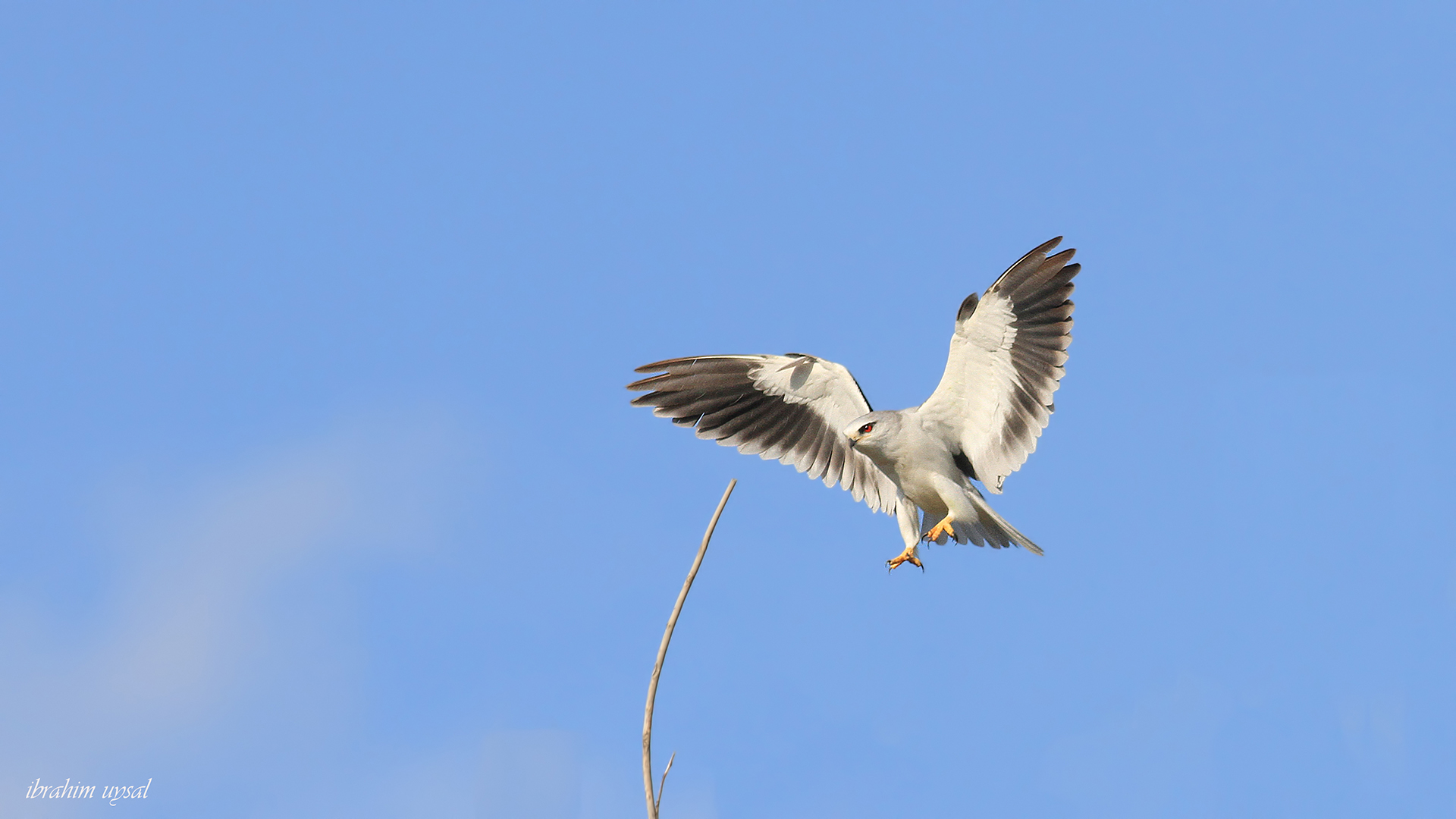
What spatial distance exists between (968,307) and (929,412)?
41.4 inches

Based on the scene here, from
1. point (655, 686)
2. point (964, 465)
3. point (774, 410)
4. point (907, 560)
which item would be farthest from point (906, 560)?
point (655, 686)

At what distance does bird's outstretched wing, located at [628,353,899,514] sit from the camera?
39.4 ft

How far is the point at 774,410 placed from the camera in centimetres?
1217

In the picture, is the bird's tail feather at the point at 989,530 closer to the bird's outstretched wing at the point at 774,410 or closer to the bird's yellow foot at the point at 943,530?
the bird's yellow foot at the point at 943,530

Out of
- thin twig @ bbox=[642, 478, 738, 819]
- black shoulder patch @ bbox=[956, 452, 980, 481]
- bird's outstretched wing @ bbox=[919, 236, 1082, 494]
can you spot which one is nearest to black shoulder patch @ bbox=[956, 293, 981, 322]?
bird's outstretched wing @ bbox=[919, 236, 1082, 494]

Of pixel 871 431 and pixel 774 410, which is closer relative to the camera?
pixel 871 431

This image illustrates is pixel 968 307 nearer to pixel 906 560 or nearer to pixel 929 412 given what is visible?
pixel 929 412

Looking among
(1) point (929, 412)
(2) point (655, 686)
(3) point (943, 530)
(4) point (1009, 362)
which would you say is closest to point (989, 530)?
(3) point (943, 530)

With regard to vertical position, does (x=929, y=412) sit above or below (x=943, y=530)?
above

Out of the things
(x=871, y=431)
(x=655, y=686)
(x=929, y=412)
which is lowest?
(x=655, y=686)

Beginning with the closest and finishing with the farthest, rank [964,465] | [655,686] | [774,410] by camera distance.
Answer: [655,686]
[964,465]
[774,410]

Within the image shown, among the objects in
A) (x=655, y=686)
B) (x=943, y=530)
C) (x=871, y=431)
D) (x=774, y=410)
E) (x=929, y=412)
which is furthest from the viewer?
(x=774, y=410)

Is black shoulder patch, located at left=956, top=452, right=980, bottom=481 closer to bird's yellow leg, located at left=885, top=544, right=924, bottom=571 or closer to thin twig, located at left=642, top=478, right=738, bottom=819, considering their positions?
bird's yellow leg, located at left=885, top=544, right=924, bottom=571

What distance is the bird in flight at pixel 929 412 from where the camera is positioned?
424 inches
